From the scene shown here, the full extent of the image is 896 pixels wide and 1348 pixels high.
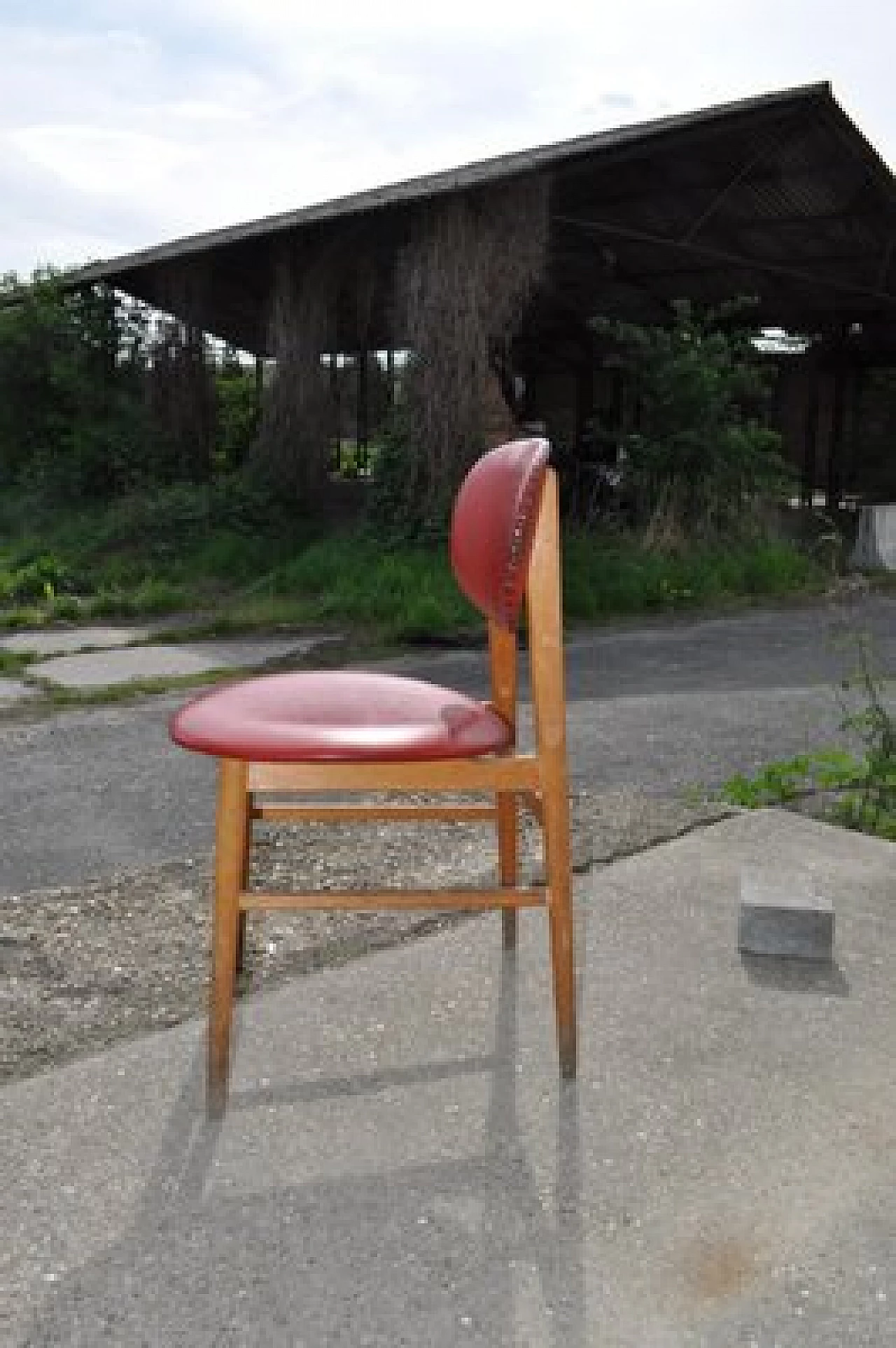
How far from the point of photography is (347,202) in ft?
26.9

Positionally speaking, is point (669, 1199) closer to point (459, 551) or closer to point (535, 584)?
point (535, 584)

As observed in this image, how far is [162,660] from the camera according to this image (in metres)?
5.66

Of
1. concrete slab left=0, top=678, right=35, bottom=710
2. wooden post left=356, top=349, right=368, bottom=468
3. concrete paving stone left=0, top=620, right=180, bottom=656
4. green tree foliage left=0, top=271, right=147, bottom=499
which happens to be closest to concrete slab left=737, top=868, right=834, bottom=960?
concrete slab left=0, top=678, right=35, bottom=710

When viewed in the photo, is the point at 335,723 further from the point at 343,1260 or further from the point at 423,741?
the point at 343,1260

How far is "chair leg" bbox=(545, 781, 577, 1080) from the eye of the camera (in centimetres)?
190

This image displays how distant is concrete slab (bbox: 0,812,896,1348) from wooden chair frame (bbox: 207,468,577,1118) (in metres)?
0.15

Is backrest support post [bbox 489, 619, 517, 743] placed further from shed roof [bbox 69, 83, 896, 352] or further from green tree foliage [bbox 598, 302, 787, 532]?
green tree foliage [bbox 598, 302, 787, 532]

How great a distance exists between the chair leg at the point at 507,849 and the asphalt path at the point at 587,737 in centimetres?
99

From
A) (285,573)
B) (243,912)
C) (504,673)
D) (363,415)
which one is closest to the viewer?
(243,912)

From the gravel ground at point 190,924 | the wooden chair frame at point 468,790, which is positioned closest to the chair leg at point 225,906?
the wooden chair frame at point 468,790

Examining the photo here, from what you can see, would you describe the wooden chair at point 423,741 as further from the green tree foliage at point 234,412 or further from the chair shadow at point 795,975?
the green tree foliage at point 234,412

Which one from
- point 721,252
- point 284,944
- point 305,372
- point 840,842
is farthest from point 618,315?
point 284,944

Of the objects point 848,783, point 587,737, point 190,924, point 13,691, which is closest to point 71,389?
point 13,691

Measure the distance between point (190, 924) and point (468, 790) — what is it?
0.92 metres
